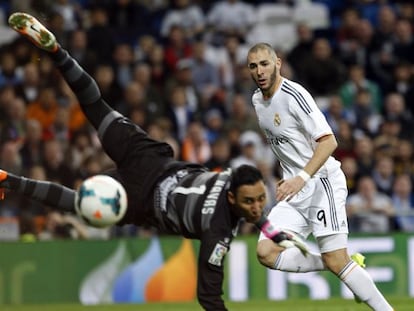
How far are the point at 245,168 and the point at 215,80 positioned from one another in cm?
775

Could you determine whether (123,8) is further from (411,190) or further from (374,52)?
(411,190)

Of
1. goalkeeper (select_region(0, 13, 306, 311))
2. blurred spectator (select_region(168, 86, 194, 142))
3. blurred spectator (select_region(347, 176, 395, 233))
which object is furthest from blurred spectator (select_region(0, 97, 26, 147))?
goalkeeper (select_region(0, 13, 306, 311))

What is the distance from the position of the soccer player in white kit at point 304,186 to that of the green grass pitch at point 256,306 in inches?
71.4

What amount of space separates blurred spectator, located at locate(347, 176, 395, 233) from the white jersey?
4212 mm

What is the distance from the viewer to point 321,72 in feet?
53.3

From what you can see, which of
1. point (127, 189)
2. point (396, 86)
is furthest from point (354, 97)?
point (127, 189)

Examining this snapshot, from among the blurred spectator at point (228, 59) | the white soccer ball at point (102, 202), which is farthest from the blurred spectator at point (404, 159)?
the white soccer ball at point (102, 202)

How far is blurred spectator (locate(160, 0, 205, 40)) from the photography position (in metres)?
16.8

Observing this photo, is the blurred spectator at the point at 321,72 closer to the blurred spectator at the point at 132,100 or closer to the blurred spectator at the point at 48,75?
the blurred spectator at the point at 132,100

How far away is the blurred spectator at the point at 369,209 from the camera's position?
13172mm

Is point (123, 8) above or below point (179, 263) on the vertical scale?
above

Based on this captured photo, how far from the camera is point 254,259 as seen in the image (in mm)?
12820

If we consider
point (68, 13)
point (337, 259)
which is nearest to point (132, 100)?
point (68, 13)

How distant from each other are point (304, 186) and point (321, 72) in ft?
25.5
